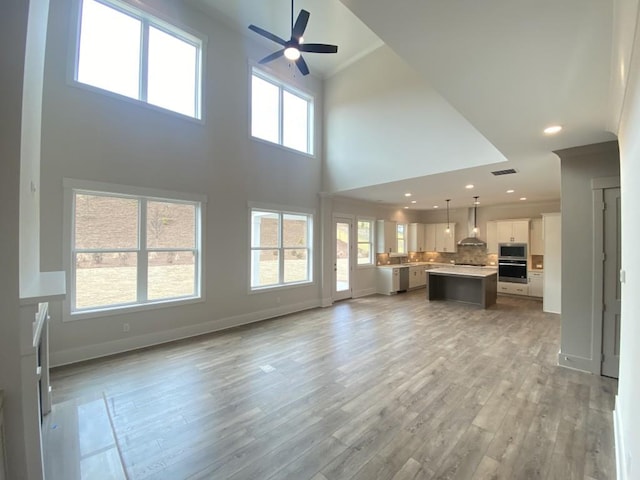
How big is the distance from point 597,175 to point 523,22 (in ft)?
9.17

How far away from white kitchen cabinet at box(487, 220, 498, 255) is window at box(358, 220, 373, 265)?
12.4ft

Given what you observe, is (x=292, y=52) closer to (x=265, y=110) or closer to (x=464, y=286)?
(x=265, y=110)

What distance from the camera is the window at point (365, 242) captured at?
8422mm

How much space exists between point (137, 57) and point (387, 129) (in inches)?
174

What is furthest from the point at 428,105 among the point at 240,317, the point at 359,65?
the point at 240,317

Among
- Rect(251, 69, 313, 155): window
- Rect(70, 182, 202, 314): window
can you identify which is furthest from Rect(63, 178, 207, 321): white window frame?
Rect(251, 69, 313, 155): window

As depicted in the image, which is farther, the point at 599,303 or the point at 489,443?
the point at 599,303

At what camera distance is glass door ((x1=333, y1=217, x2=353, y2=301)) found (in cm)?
768

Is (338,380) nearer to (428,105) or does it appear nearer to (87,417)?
(87,417)

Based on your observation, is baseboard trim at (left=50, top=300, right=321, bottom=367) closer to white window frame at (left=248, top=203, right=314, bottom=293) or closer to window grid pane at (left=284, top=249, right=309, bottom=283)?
white window frame at (left=248, top=203, right=314, bottom=293)

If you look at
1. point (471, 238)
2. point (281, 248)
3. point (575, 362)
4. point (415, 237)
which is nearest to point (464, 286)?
point (471, 238)

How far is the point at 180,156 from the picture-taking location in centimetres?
461

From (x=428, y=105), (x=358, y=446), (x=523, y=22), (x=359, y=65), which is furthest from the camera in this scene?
(x=359, y=65)

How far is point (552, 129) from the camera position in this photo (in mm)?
2961
